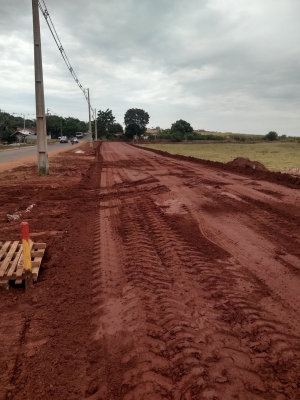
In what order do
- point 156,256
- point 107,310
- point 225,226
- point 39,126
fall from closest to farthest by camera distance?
1. point 107,310
2. point 156,256
3. point 225,226
4. point 39,126

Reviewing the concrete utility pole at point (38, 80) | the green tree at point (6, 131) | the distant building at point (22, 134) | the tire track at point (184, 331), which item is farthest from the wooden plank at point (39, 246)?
the distant building at point (22, 134)

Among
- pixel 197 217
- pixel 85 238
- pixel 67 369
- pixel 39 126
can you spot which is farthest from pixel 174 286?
pixel 39 126

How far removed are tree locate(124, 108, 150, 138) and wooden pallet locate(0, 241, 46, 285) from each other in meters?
98.1

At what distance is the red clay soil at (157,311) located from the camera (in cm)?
274

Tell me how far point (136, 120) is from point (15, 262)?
103249 millimetres

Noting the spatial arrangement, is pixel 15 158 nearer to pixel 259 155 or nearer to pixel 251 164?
pixel 251 164

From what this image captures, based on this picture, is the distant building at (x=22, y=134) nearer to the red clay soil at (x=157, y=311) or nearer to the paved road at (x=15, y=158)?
the paved road at (x=15, y=158)

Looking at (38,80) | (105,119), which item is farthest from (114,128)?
(38,80)

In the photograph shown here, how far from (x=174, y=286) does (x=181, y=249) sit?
141cm

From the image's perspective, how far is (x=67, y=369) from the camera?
2.90 m

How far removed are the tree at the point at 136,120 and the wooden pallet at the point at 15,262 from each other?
322 ft

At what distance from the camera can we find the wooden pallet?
14.8 feet

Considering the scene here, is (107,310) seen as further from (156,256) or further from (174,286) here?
(156,256)

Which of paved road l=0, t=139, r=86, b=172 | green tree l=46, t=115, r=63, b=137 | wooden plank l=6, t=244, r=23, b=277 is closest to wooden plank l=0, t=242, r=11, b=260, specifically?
wooden plank l=6, t=244, r=23, b=277
